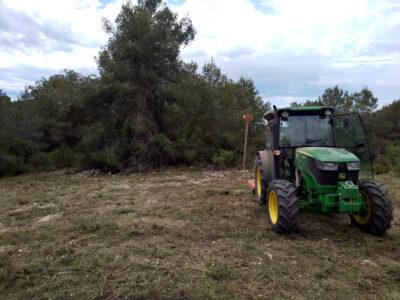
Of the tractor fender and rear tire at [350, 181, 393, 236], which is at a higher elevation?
the tractor fender

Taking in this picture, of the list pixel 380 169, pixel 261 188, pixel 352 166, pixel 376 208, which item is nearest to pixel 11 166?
pixel 261 188

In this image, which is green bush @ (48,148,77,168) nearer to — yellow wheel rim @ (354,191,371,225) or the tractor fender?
the tractor fender

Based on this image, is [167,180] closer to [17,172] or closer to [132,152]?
[132,152]

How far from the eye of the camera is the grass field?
179 inches

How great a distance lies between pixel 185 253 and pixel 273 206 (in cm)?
176

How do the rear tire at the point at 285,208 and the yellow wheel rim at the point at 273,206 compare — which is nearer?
the rear tire at the point at 285,208

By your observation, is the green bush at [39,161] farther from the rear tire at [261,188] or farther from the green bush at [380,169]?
the green bush at [380,169]

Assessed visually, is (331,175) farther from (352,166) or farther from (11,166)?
(11,166)

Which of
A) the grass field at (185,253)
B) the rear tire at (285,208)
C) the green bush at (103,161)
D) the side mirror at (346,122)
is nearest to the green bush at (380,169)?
the grass field at (185,253)

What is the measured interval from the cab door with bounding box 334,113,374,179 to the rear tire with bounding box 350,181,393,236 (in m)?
0.75

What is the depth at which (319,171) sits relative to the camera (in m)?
6.23

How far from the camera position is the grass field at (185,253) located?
4.55 metres

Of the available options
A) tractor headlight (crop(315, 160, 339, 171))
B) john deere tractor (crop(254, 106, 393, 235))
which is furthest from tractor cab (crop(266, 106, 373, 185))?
tractor headlight (crop(315, 160, 339, 171))

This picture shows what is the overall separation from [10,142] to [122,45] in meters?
6.49
